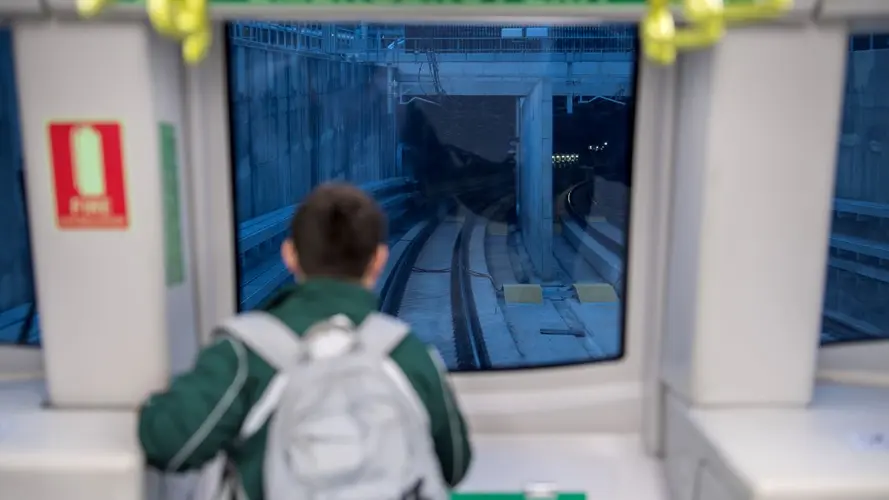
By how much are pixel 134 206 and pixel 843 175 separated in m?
1.86

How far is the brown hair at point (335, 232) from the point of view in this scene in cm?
135

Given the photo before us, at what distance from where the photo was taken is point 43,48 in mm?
1607

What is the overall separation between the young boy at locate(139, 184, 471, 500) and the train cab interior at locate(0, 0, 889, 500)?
0.30 m

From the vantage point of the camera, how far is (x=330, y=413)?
1.27 meters

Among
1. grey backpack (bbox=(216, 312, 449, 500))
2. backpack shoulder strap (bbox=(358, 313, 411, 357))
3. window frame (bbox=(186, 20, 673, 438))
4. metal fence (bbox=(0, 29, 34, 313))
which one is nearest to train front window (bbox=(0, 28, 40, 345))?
metal fence (bbox=(0, 29, 34, 313))

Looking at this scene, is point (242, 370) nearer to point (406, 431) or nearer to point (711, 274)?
point (406, 431)

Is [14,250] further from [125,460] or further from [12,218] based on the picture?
[125,460]

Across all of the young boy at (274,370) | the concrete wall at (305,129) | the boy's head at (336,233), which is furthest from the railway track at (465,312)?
the boy's head at (336,233)

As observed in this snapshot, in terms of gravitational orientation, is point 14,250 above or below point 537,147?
below

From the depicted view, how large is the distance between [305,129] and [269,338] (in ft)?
2.99

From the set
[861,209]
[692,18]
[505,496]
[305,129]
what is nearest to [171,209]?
[305,129]

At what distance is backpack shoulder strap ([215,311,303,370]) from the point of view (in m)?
1.29

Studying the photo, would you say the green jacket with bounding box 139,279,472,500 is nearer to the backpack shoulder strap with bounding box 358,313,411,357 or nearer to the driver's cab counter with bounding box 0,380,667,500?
the backpack shoulder strap with bounding box 358,313,411,357

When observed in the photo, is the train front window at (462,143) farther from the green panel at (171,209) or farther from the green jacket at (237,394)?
the green jacket at (237,394)
